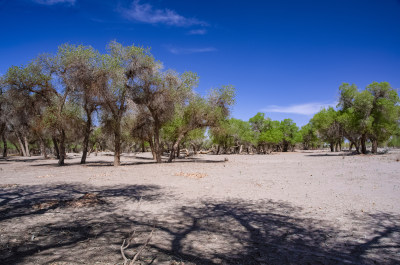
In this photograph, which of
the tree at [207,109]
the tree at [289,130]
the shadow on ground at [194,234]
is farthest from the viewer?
the tree at [289,130]

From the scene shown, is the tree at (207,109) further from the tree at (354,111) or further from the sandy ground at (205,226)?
the tree at (354,111)

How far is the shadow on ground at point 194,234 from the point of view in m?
3.88

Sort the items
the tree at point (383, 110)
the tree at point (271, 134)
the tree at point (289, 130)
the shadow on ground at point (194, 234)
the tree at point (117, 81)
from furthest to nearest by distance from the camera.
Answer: the tree at point (289, 130), the tree at point (271, 134), the tree at point (383, 110), the tree at point (117, 81), the shadow on ground at point (194, 234)

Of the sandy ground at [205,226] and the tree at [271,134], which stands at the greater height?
the tree at [271,134]

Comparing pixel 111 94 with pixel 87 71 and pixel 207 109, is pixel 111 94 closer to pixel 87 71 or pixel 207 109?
pixel 87 71

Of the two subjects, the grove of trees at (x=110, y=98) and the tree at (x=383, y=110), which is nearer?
the grove of trees at (x=110, y=98)

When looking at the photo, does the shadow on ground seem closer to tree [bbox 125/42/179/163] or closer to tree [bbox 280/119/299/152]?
tree [bbox 125/42/179/163]

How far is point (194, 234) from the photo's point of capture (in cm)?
500

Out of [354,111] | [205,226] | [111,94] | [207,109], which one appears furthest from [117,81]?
[354,111]

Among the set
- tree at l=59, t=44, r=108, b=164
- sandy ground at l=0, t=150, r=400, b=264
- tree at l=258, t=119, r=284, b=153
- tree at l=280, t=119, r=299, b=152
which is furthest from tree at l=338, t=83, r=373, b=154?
tree at l=280, t=119, r=299, b=152

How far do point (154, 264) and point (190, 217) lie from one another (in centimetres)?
273

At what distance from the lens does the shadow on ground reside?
12.7ft

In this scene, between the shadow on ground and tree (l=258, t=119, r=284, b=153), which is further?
tree (l=258, t=119, r=284, b=153)

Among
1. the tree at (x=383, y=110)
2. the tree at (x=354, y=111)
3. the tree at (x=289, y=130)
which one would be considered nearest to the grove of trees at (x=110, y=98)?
the tree at (x=354, y=111)
